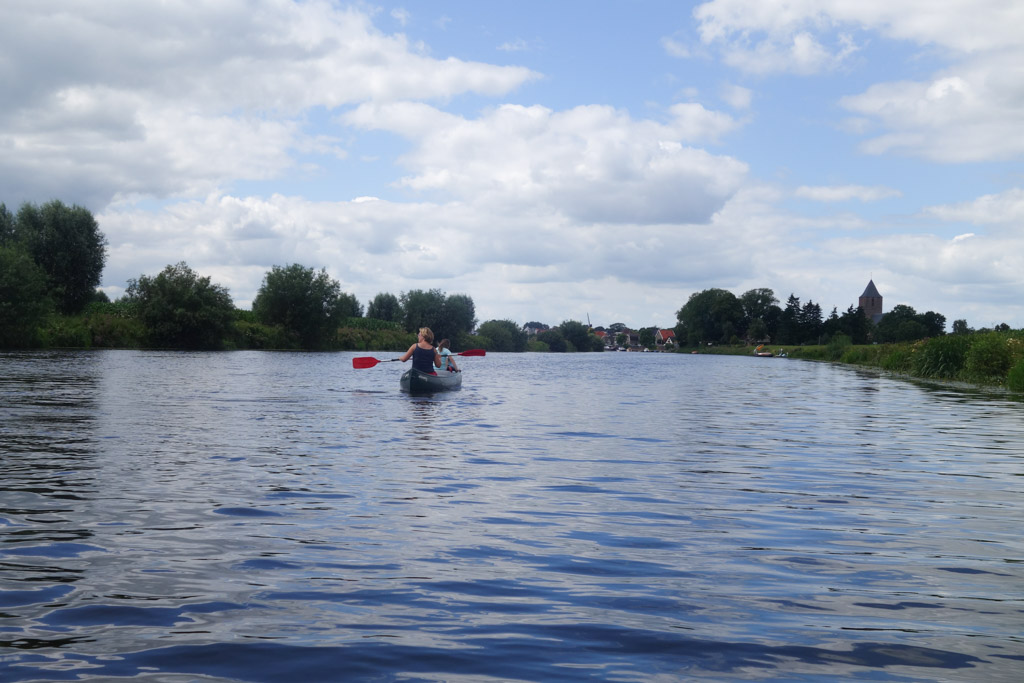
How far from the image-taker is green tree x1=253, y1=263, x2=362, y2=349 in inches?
3150

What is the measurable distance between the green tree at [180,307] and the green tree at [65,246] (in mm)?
3558

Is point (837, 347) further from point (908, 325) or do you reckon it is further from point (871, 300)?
point (871, 300)

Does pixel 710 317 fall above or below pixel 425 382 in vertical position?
above

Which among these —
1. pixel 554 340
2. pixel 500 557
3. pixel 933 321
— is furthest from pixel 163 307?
pixel 933 321

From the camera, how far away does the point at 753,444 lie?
13703mm

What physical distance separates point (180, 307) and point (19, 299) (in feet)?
53.3

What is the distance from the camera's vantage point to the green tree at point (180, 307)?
220ft

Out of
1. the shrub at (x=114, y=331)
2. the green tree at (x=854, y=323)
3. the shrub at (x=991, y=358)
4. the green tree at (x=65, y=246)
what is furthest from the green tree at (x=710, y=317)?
the shrub at (x=991, y=358)

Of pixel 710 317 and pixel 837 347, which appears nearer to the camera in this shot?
pixel 837 347

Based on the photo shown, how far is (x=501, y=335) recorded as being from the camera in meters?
131

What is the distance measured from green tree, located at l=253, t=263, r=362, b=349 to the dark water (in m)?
67.9

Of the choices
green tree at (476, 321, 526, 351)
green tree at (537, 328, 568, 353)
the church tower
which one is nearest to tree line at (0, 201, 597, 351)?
green tree at (476, 321, 526, 351)

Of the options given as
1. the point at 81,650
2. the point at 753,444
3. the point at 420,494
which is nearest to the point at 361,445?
the point at 420,494

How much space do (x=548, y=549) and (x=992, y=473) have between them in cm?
728
